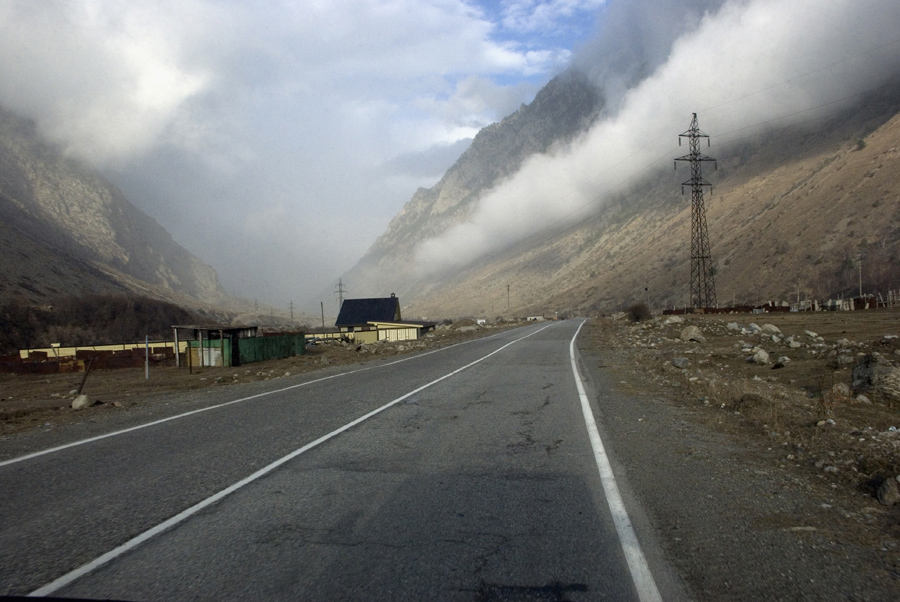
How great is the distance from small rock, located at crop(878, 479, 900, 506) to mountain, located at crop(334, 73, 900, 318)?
5843cm

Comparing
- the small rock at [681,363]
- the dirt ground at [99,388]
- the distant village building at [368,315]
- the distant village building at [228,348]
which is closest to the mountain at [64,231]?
the distant village building at [368,315]

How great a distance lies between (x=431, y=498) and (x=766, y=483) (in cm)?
348

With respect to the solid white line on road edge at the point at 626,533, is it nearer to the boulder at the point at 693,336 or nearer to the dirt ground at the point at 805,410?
the dirt ground at the point at 805,410

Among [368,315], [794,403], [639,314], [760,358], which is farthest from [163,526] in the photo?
[368,315]

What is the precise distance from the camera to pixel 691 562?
436 cm

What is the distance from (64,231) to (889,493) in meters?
144

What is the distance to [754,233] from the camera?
278 ft

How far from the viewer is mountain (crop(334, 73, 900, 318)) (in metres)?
64.9

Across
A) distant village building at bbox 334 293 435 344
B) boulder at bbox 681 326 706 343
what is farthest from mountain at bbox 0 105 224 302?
boulder at bbox 681 326 706 343

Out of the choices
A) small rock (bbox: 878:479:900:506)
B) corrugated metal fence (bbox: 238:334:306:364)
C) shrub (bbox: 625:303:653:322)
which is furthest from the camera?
shrub (bbox: 625:303:653:322)

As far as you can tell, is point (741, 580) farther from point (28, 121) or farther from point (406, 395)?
point (28, 121)

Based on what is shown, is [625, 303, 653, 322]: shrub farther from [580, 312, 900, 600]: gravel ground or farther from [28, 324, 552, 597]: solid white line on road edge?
[28, 324, 552, 597]: solid white line on road edge

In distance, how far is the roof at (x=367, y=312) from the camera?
257 ft

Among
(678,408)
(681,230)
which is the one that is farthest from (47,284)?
(681,230)
